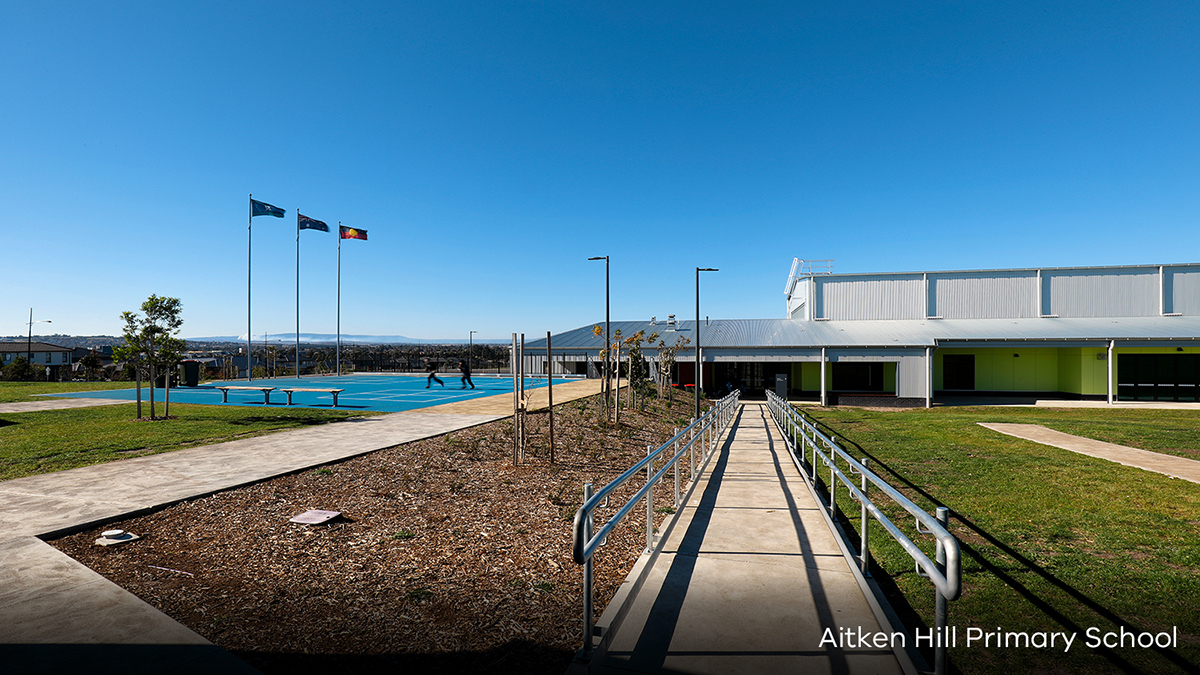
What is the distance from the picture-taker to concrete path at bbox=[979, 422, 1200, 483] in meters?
9.82

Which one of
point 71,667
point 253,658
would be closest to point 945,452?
point 253,658

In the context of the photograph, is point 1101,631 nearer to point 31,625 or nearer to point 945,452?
point 31,625

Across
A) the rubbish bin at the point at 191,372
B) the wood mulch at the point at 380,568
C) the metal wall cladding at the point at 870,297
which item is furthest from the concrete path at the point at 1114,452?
the rubbish bin at the point at 191,372

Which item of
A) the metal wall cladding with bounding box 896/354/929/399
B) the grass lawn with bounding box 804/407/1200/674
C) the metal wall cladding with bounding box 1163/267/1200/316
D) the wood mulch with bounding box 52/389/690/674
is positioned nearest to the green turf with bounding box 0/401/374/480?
the wood mulch with bounding box 52/389/690/674

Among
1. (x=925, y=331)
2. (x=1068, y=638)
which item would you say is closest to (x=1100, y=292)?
(x=925, y=331)

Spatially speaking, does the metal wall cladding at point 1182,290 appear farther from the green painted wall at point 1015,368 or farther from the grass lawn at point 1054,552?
the grass lawn at point 1054,552

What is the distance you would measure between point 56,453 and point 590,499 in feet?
38.8

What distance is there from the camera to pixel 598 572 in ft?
16.3

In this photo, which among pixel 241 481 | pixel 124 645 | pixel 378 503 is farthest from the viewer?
pixel 241 481

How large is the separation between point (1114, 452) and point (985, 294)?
78.9 ft

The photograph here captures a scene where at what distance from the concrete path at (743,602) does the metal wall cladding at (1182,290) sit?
125ft

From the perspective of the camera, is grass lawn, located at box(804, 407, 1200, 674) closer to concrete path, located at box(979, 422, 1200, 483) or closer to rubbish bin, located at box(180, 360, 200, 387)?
concrete path, located at box(979, 422, 1200, 483)

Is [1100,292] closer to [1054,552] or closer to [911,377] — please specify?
[911,377]

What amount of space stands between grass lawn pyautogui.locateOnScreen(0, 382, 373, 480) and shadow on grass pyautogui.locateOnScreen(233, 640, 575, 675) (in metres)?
8.34
